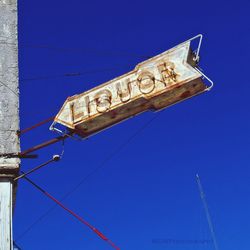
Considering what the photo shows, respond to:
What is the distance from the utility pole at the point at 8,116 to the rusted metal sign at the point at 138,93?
0.86m

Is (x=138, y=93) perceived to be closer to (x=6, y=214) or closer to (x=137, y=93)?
(x=137, y=93)

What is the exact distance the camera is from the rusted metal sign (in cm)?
1080

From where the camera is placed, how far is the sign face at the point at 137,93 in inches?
425

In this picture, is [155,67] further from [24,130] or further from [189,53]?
[24,130]

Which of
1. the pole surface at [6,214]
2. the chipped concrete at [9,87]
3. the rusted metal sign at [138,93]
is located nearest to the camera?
the pole surface at [6,214]

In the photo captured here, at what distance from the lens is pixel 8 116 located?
11.6 meters

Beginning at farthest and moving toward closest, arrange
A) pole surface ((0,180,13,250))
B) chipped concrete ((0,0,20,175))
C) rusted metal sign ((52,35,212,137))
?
chipped concrete ((0,0,20,175)) < rusted metal sign ((52,35,212,137)) < pole surface ((0,180,13,250))

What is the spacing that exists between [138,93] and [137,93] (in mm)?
18

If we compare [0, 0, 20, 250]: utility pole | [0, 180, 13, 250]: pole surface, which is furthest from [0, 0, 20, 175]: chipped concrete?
[0, 180, 13, 250]: pole surface

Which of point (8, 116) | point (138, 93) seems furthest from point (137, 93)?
point (8, 116)

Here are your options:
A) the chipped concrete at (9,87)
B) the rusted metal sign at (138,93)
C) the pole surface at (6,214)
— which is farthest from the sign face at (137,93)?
the pole surface at (6,214)

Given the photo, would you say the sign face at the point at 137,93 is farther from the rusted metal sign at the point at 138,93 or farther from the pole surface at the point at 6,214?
the pole surface at the point at 6,214

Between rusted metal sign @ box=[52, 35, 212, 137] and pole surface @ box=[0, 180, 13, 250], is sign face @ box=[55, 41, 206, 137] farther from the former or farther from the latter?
pole surface @ box=[0, 180, 13, 250]

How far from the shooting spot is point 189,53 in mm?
10852
